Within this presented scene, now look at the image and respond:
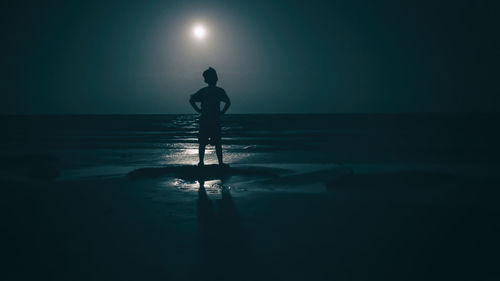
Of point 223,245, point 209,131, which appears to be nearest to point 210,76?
point 209,131

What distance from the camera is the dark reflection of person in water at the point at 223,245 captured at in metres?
2.69

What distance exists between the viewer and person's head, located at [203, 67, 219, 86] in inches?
Result: 299

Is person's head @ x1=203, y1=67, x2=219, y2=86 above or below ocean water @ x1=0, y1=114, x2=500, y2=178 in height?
above

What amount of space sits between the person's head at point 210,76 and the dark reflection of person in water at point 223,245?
366 cm

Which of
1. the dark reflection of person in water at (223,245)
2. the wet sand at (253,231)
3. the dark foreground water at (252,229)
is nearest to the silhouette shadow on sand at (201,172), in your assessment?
the dark foreground water at (252,229)

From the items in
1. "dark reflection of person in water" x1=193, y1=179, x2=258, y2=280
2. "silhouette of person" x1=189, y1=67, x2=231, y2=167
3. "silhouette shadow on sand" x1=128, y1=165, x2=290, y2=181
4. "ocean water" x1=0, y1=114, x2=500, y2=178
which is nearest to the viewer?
"dark reflection of person in water" x1=193, y1=179, x2=258, y2=280

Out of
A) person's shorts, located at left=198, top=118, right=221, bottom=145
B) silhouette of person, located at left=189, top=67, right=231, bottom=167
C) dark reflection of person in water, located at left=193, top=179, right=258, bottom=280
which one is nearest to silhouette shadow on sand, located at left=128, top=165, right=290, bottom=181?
silhouette of person, located at left=189, top=67, right=231, bottom=167

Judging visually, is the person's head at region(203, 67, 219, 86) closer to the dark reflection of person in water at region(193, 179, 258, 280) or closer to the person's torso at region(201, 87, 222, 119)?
the person's torso at region(201, 87, 222, 119)

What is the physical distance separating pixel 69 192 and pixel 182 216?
Result: 9.81 ft

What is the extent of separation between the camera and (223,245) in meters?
3.26

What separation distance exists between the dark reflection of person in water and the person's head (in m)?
3.66

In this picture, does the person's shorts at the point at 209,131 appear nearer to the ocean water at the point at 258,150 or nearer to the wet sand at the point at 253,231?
the wet sand at the point at 253,231

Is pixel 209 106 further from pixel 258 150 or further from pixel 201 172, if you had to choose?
pixel 258 150

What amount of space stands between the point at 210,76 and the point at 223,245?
5150 mm
